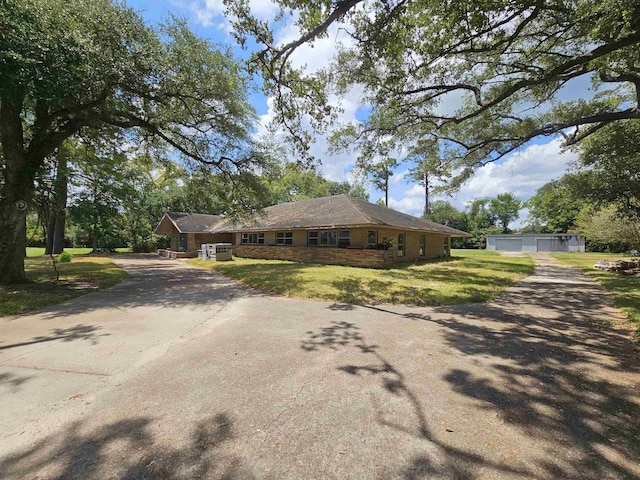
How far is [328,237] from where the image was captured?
64.0 feet

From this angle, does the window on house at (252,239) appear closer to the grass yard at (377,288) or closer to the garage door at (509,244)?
the grass yard at (377,288)

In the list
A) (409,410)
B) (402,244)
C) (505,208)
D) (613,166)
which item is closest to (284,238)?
(402,244)

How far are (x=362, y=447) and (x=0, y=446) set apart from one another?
312 centimetres

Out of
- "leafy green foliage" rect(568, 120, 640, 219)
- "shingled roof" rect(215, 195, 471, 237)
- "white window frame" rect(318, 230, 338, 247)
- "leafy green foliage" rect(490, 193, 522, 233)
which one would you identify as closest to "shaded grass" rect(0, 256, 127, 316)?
"shingled roof" rect(215, 195, 471, 237)

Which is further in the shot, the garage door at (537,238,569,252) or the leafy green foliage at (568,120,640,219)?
the garage door at (537,238,569,252)

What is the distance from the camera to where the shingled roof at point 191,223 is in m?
28.9

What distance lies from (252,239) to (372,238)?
11718 mm

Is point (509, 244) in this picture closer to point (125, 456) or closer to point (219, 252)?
point (219, 252)

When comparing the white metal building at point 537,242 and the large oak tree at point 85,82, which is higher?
the large oak tree at point 85,82

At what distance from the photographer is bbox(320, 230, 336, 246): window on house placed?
19.2 meters

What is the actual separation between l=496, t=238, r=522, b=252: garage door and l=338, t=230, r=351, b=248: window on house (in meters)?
40.5

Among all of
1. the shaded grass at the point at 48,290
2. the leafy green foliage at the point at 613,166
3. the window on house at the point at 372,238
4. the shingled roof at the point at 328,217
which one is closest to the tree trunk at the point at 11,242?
the shaded grass at the point at 48,290

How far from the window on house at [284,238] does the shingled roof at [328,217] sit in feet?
2.67

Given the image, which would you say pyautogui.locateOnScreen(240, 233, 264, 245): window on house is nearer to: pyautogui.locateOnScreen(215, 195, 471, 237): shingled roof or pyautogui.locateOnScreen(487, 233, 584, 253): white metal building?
pyautogui.locateOnScreen(215, 195, 471, 237): shingled roof
